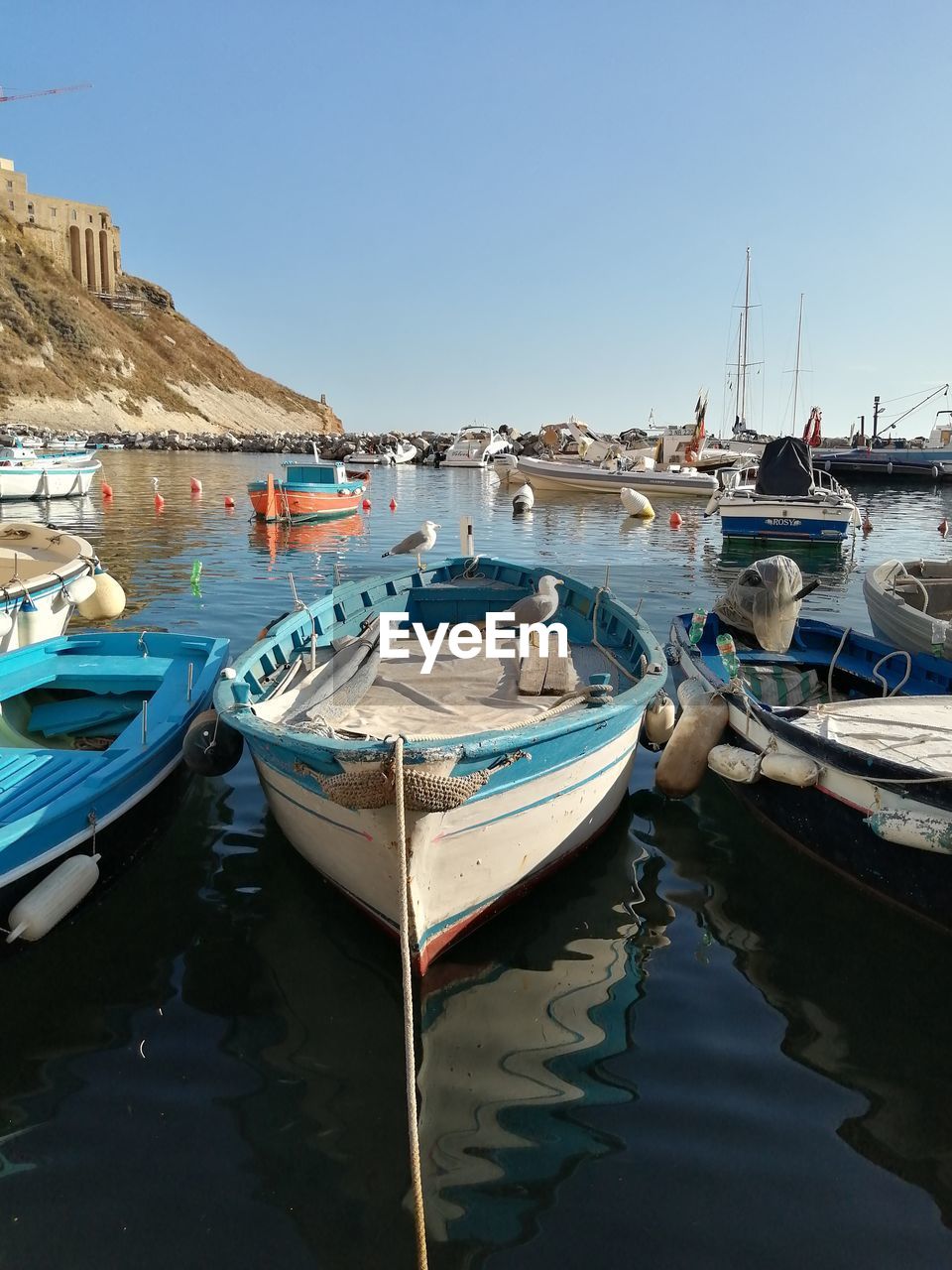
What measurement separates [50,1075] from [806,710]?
578cm

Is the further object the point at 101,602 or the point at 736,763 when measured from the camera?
the point at 101,602

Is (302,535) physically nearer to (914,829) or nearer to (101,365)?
(914,829)

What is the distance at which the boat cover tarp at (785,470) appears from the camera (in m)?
23.9

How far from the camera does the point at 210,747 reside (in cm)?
603

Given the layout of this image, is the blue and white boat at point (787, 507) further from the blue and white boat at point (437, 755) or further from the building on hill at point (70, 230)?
the building on hill at point (70, 230)

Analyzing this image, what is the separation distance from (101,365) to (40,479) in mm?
61793

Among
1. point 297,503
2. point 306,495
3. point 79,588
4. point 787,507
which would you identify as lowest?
point 79,588

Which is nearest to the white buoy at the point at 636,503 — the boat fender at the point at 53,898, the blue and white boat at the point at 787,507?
the blue and white boat at the point at 787,507

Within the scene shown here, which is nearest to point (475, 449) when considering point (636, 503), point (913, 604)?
point (636, 503)

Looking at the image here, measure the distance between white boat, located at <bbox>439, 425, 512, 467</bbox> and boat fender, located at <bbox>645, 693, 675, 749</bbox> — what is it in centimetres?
6083

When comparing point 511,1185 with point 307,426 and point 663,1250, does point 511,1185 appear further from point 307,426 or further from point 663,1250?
point 307,426

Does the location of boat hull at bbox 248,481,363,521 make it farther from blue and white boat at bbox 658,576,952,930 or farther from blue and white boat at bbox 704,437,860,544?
blue and white boat at bbox 658,576,952,930

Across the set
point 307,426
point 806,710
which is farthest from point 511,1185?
point 307,426

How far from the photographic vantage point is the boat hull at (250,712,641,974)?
→ 14.6 feet
